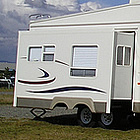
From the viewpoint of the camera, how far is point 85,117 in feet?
43.6

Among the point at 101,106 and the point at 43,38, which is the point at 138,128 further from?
the point at 43,38

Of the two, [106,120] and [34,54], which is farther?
[34,54]

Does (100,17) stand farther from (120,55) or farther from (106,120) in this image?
(106,120)

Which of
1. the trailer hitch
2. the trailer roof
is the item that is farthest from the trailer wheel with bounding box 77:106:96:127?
the trailer roof

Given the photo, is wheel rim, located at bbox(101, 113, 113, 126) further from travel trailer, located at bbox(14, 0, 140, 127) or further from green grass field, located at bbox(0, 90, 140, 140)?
green grass field, located at bbox(0, 90, 140, 140)

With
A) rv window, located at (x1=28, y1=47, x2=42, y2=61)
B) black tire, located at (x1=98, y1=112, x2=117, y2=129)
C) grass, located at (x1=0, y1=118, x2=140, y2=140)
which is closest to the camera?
grass, located at (x1=0, y1=118, x2=140, y2=140)

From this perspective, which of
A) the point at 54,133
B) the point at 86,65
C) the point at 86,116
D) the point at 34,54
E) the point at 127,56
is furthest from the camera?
the point at 34,54

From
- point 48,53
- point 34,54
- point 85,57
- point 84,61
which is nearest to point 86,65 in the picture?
point 84,61

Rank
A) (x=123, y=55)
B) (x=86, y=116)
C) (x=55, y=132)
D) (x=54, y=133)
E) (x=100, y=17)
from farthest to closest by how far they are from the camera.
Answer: (x=100, y=17), (x=86, y=116), (x=123, y=55), (x=55, y=132), (x=54, y=133)

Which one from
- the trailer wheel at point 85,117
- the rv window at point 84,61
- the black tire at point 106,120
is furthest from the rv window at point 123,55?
the trailer wheel at point 85,117

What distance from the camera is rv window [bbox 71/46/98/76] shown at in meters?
12.7

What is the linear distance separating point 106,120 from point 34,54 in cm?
355

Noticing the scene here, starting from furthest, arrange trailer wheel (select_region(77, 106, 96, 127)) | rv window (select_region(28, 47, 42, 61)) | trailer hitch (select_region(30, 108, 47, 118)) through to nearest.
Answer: trailer hitch (select_region(30, 108, 47, 118)) < rv window (select_region(28, 47, 42, 61)) < trailer wheel (select_region(77, 106, 96, 127))

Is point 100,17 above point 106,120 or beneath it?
above
